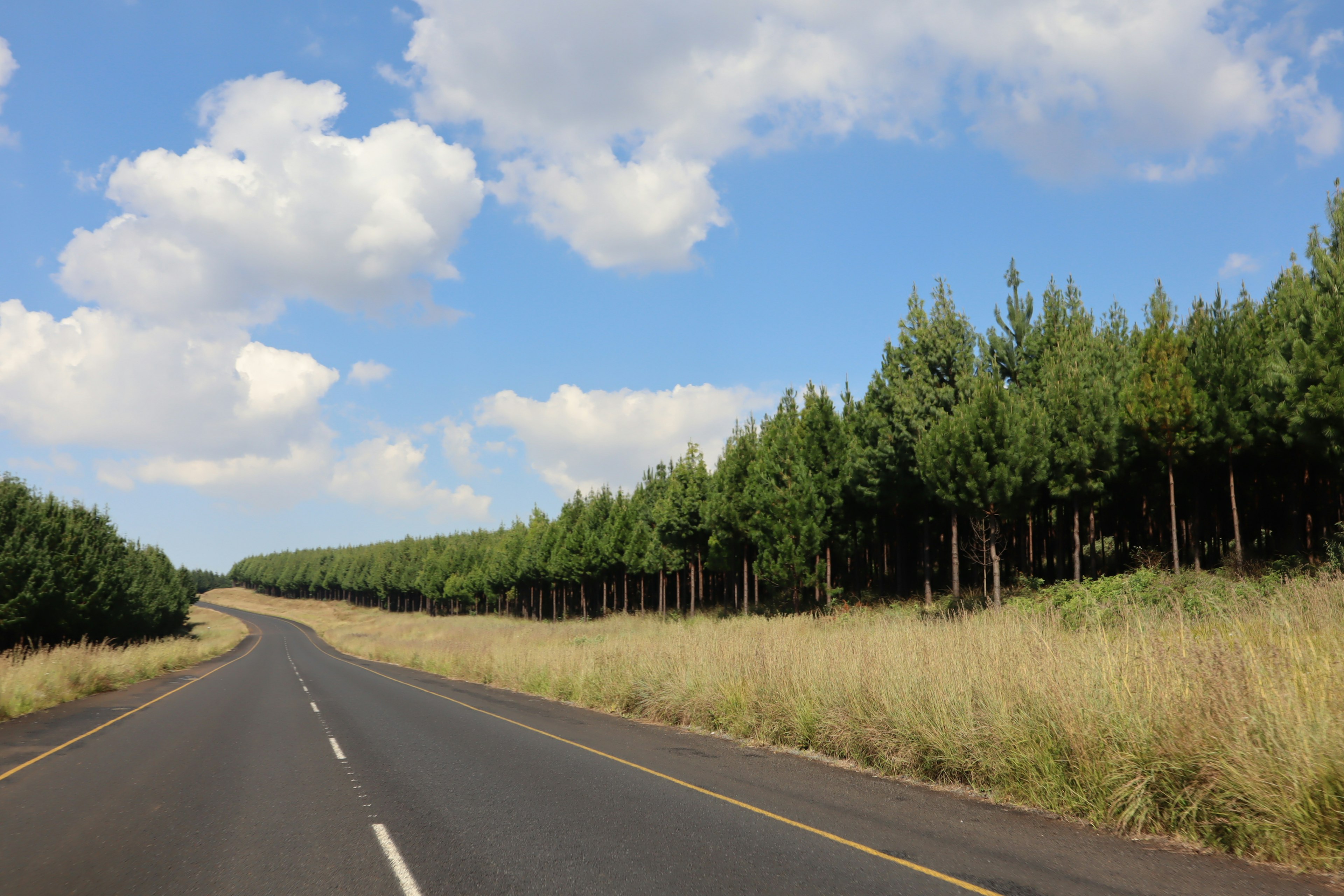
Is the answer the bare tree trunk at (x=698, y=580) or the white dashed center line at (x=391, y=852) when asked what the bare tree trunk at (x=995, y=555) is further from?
the bare tree trunk at (x=698, y=580)

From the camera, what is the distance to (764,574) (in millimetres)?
41719

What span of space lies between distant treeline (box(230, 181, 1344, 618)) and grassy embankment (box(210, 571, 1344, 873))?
49.4 feet

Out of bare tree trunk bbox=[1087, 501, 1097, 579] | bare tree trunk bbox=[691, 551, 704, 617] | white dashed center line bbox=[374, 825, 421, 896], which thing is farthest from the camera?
bare tree trunk bbox=[691, 551, 704, 617]

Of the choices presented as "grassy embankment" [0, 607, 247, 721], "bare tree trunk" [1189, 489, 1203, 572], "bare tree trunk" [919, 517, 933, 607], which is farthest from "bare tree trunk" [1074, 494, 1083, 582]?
"grassy embankment" [0, 607, 247, 721]

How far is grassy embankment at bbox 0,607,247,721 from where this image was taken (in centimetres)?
1852

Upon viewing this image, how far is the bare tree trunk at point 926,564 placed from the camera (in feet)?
113

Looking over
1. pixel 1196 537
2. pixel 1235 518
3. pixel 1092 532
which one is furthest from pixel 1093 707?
pixel 1092 532

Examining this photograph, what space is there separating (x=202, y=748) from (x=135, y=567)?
57373mm

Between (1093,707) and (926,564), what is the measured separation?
93.9ft

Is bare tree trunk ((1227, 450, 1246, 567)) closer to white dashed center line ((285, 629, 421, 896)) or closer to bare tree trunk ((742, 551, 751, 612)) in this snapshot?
bare tree trunk ((742, 551, 751, 612))

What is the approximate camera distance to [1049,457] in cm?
3250

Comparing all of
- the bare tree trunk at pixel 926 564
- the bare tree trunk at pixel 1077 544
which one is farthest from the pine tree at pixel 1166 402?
the bare tree trunk at pixel 926 564

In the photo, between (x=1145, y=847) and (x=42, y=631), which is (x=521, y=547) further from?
(x=1145, y=847)

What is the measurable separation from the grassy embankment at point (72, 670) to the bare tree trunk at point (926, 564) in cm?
3233
